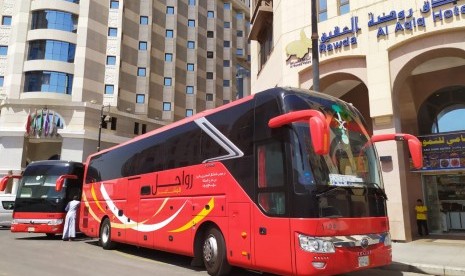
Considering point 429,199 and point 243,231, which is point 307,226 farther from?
point 429,199

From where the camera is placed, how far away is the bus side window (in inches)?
281

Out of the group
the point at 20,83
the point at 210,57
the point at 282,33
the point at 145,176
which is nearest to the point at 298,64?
the point at 282,33

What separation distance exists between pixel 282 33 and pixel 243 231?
13.5 m

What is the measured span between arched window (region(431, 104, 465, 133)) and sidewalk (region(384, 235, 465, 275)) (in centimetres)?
523

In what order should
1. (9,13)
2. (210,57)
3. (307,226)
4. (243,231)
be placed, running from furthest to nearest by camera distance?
(210,57), (9,13), (243,231), (307,226)

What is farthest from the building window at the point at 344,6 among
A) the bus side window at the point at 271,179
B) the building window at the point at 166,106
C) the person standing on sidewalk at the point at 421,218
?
the building window at the point at 166,106

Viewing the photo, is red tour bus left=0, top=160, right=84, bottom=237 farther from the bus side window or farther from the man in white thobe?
the bus side window

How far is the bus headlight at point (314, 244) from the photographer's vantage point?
6602 millimetres

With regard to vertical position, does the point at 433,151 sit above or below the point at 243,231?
above

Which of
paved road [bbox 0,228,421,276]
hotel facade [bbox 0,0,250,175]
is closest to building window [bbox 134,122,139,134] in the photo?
hotel facade [bbox 0,0,250,175]

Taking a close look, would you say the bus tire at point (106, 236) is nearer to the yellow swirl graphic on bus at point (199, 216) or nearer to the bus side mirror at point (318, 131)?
the yellow swirl graphic on bus at point (199, 216)

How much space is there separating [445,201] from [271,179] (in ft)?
45.4

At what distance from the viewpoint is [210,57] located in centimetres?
6119

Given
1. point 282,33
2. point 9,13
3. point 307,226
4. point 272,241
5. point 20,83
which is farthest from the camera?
point 9,13
